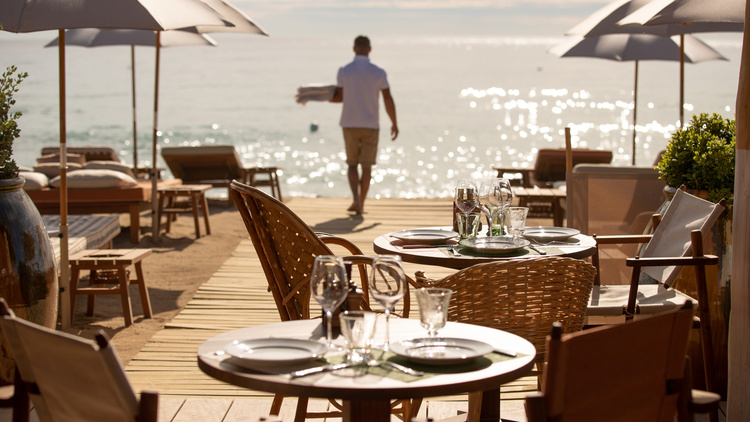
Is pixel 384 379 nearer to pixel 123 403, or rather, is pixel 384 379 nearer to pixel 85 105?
pixel 123 403

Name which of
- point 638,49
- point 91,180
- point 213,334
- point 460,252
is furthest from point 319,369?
point 638,49

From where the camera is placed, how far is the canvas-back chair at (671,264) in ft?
12.1

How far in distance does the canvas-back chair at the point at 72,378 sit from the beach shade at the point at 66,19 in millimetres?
3244

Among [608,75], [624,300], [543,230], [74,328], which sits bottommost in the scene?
[74,328]

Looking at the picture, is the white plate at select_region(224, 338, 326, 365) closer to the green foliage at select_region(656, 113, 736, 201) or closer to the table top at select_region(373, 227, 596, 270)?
the table top at select_region(373, 227, 596, 270)

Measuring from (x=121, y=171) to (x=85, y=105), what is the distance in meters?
51.4

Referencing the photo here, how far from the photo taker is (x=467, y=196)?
3.91 meters

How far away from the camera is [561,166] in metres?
10.5

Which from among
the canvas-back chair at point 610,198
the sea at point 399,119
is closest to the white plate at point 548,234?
the canvas-back chair at point 610,198

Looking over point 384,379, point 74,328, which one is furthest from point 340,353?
point 74,328

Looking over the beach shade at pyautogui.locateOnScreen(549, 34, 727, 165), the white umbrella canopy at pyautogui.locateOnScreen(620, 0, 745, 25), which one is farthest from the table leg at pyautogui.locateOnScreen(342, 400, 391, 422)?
the beach shade at pyautogui.locateOnScreen(549, 34, 727, 165)

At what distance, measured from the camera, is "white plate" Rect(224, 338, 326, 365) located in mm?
2016

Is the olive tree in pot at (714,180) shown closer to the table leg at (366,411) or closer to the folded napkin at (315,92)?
the table leg at (366,411)

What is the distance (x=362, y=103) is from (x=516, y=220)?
5.82 metres
